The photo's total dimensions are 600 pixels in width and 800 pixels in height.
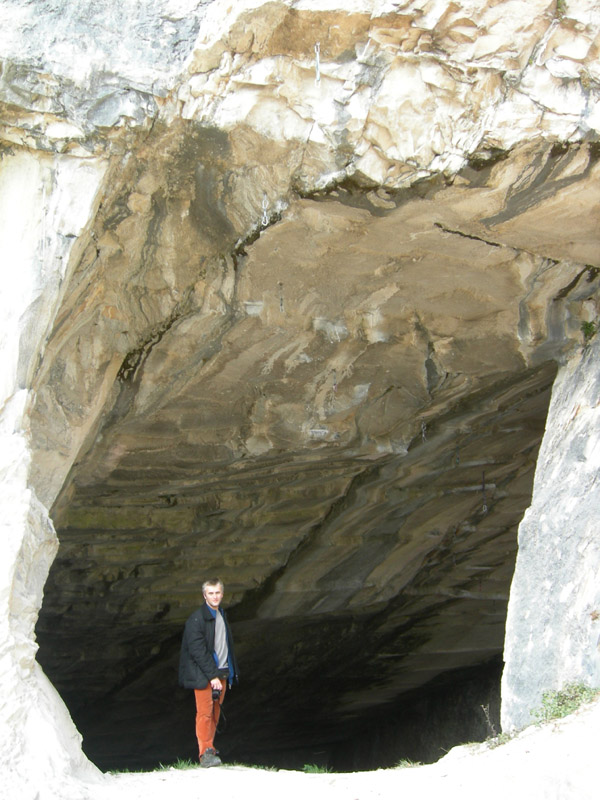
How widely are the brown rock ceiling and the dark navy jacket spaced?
3.27 feet

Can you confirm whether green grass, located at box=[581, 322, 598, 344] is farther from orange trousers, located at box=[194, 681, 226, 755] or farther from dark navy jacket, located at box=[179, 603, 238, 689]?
orange trousers, located at box=[194, 681, 226, 755]

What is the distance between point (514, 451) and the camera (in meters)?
5.84

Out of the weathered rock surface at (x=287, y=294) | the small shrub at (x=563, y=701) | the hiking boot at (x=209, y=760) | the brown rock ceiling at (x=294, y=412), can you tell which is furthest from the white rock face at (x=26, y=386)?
the small shrub at (x=563, y=701)

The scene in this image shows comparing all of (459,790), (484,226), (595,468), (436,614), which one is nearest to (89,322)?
(484,226)

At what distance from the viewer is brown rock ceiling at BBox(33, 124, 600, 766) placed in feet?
12.4

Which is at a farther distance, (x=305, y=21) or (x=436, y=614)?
(x=436, y=614)

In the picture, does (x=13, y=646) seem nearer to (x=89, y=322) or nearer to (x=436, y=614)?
(x=89, y=322)

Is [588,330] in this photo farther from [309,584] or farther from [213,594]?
→ [309,584]

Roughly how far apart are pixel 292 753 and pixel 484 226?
24.6ft

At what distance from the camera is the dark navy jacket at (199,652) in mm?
3826

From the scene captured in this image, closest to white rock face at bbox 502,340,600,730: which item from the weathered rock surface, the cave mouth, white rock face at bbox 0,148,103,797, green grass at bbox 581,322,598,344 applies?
the weathered rock surface

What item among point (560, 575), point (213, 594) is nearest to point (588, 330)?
point (560, 575)

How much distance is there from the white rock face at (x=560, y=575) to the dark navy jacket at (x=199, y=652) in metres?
1.31

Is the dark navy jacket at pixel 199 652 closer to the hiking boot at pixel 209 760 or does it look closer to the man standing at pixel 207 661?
the man standing at pixel 207 661
